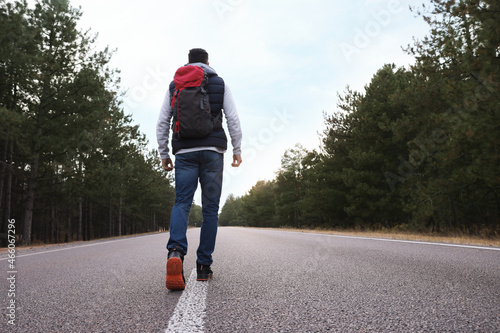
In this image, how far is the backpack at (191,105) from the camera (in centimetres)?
316

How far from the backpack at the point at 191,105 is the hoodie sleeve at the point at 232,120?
0.89ft

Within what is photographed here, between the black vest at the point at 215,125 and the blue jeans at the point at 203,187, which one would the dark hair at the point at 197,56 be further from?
the blue jeans at the point at 203,187

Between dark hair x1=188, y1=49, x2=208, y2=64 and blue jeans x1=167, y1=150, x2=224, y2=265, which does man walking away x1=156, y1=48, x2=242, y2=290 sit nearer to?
blue jeans x1=167, y1=150, x2=224, y2=265

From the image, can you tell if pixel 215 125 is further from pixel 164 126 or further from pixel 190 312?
pixel 190 312

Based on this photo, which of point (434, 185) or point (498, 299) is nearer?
point (498, 299)

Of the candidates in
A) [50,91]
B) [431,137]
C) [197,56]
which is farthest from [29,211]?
[431,137]

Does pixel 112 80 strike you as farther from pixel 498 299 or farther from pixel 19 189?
pixel 498 299

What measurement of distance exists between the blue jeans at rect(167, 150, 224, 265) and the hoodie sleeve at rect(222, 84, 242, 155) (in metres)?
0.28

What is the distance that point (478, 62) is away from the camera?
10969mm

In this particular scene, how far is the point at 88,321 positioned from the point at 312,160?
4166cm

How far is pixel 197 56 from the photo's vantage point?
361 centimetres

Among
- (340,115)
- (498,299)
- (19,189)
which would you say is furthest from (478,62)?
(19,189)

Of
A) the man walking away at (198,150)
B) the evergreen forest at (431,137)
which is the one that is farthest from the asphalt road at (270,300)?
the evergreen forest at (431,137)

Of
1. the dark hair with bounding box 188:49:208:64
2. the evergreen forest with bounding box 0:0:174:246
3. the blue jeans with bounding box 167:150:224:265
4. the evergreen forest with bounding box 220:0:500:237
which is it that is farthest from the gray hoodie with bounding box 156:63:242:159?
the evergreen forest with bounding box 0:0:174:246
